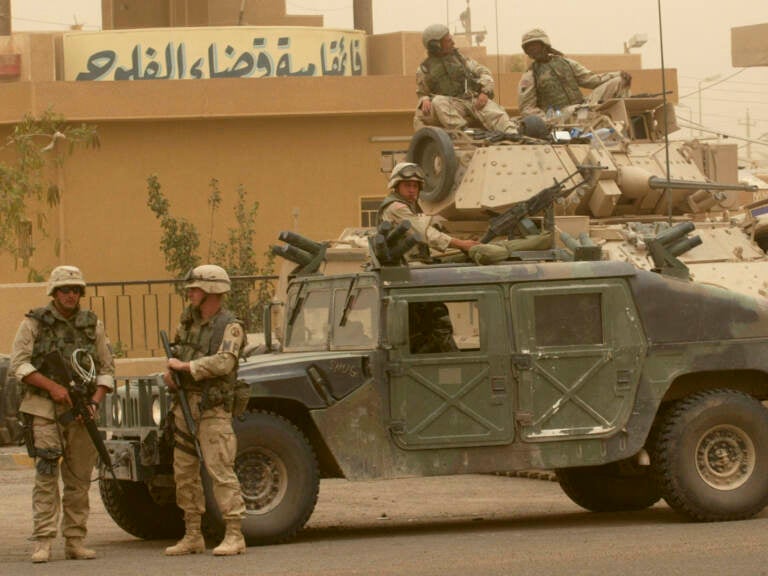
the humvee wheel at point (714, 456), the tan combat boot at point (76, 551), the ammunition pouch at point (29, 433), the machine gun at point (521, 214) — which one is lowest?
the tan combat boot at point (76, 551)

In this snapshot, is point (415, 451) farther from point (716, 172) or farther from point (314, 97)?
point (314, 97)

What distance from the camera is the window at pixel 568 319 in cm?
1227

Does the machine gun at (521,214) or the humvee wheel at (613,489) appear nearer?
the humvee wheel at (613,489)

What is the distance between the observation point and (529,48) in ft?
59.4

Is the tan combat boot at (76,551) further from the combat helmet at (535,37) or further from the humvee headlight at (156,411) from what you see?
the combat helmet at (535,37)

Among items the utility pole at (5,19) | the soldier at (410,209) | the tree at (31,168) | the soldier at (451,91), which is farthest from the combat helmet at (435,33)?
the utility pole at (5,19)

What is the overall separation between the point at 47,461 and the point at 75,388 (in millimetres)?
441

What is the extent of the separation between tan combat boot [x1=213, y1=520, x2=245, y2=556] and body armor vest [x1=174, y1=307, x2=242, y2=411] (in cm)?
66

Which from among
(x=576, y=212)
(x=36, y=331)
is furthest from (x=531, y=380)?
(x=576, y=212)

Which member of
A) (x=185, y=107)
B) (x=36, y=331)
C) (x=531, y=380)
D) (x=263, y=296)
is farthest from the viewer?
(x=185, y=107)

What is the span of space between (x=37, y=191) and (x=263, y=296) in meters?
3.47

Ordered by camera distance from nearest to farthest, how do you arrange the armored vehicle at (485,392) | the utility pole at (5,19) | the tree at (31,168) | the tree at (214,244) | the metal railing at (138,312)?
the armored vehicle at (485,392)
the tree at (31,168)
the metal railing at (138,312)
the tree at (214,244)
the utility pole at (5,19)

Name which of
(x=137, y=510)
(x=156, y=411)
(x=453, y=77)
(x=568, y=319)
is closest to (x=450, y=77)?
(x=453, y=77)

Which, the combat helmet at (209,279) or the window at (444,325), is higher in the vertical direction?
the combat helmet at (209,279)
